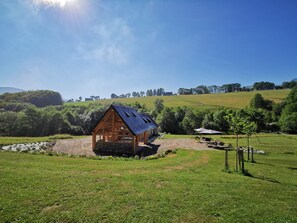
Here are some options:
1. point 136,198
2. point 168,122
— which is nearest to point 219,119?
point 168,122

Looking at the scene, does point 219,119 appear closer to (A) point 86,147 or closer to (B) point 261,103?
(B) point 261,103

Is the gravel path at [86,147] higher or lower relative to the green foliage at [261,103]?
lower

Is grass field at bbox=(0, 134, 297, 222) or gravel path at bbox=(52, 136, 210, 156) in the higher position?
grass field at bbox=(0, 134, 297, 222)

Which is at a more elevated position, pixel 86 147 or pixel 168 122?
pixel 168 122

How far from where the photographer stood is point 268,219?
592 centimetres

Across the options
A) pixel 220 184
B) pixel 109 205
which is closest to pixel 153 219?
pixel 109 205

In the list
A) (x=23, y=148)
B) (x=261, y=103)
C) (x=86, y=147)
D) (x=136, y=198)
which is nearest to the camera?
(x=136, y=198)

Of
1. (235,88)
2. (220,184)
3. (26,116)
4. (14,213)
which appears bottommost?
(220,184)

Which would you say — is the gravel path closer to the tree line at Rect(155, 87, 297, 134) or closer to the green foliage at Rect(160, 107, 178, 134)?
the green foliage at Rect(160, 107, 178, 134)

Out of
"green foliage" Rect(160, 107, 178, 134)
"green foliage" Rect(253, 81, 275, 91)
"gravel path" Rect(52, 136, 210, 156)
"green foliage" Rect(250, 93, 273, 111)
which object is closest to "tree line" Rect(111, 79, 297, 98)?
"green foliage" Rect(253, 81, 275, 91)

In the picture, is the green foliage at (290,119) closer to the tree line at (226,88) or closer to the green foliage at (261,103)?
the green foliage at (261,103)

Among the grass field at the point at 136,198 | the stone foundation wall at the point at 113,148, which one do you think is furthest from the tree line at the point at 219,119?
the grass field at the point at 136,198

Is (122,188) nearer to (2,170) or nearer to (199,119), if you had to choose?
(2,170)

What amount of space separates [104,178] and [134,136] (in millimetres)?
12128
